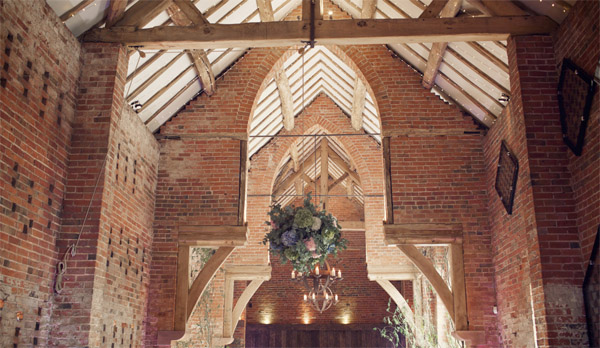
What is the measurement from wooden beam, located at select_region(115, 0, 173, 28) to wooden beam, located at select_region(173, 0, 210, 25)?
0.15 metres

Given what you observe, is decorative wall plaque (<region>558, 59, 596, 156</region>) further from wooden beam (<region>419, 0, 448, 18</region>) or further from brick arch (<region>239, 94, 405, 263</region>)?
brick arch (<region>239, 94, 405, 263</region>)

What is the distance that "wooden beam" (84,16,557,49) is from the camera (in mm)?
5242

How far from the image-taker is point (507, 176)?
6.01 m

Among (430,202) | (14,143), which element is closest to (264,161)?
(430,202)

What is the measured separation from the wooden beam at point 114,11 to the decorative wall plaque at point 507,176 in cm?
446

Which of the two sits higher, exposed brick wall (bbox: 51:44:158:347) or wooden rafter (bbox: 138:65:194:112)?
wooden rafter (bbox: 138:65:194:112)

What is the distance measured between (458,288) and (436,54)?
115 inches

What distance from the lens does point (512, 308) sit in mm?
5945

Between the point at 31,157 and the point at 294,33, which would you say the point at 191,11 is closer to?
the point at 294,33

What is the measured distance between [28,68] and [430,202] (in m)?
4.78

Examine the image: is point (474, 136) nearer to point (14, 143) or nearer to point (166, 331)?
point (166, 331)

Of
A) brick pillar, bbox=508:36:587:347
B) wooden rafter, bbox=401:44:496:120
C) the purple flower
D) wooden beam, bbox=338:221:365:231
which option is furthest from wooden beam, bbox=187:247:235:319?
wooden beam, bbox=338:221:365:231

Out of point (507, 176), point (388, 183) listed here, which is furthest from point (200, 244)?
point (507, 176)

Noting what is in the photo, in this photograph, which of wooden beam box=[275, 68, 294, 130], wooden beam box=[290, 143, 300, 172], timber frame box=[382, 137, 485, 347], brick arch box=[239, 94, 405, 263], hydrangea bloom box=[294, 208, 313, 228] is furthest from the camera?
wooden beam box=[290, 143, 300, 172]
